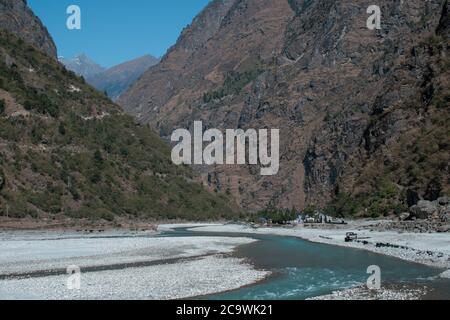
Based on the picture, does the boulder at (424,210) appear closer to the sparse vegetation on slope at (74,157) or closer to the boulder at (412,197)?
the boulder at (412,197)

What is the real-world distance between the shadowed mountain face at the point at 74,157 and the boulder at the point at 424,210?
2743 inches

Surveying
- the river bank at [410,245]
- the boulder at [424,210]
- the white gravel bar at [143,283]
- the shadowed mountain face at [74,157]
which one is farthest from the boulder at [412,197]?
the shadowed mountain face at [74,157]

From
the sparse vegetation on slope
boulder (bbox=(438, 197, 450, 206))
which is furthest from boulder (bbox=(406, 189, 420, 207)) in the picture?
the sparse vegetation on slope

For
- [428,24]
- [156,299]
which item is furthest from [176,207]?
[156,299]

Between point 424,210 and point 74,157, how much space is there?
88624 millimetres

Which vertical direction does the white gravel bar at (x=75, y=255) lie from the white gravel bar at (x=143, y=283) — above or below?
below

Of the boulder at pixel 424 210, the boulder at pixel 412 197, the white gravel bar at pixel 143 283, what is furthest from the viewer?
the boulder at pixel 412 197

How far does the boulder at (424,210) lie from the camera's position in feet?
245

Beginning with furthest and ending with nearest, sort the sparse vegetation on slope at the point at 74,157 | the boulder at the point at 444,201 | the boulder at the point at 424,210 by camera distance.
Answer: the sparse vegetation on slope at the point at 74,157 → the boulder at the point at 444,201 → the boulder at the point at 424,210

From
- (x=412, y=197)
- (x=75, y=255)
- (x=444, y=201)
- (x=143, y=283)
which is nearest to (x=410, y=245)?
(x=444, y=201)

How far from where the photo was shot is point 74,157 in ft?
452

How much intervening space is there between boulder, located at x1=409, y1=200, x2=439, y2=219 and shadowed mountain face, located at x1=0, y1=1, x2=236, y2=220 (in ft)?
A: 229

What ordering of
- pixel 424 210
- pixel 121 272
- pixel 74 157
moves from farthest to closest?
1. pixel 74 157
2. pixel 424 210
3. pixel 121 272

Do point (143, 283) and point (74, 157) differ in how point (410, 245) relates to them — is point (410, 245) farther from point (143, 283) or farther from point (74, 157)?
point (74, 157)
